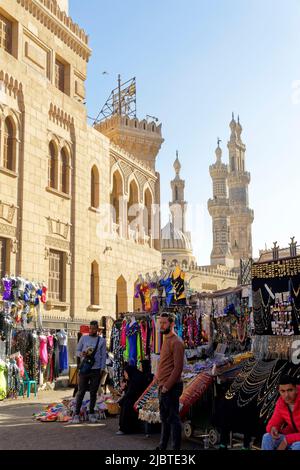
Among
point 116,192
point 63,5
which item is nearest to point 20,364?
point 116,192

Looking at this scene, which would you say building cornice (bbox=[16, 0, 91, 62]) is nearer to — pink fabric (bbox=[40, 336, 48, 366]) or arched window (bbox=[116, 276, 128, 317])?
arched window (bbox=[116, 276, 128, 317])

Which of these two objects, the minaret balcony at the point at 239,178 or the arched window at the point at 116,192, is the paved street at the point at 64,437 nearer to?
the arched window at the point at 116,192

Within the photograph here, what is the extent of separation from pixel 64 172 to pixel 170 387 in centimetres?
1284

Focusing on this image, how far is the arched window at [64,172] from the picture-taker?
17.6 m

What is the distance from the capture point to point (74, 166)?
59.1ft

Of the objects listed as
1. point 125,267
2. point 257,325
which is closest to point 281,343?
point 257,325

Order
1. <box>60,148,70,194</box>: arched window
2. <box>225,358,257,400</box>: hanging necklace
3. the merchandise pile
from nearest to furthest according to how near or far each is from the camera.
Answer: <box>225,358,257,400</box>: hanging necklace
the merchandise pile
<box>60,148,70,194</box>: arched window

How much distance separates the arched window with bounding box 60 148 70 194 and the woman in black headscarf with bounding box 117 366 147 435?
10238mm

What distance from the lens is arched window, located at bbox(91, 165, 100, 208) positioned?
19.6 meters

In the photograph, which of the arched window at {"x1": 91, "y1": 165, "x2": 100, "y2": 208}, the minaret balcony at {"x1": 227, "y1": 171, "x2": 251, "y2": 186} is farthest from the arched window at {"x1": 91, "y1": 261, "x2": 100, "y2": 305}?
the minaret balcony at {"x1": 227, "y1": 171, "x2": 251, "y2": 186}

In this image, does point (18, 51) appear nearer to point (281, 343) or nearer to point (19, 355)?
point (19, 355)

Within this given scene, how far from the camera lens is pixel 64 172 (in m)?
17.8

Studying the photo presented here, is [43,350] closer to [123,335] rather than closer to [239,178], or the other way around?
[123,335]
